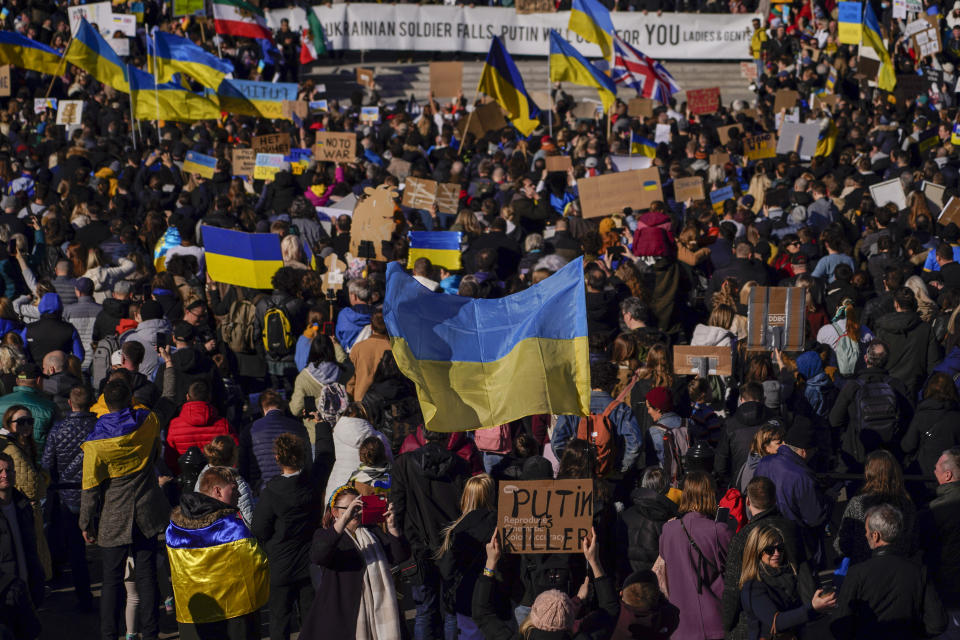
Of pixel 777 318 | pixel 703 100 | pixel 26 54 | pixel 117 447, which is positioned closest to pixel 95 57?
pixel 26 54

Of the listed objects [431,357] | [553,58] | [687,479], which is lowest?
[687,479]

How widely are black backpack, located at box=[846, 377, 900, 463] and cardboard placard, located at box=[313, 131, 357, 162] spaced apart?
344 inches

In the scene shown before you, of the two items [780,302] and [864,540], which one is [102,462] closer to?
[864,540]

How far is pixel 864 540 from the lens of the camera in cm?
684

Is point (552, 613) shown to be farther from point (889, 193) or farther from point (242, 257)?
point (889, 193)

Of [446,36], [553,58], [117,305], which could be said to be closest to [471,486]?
[117,305]

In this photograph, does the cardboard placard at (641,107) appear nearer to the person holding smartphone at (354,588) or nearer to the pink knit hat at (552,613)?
the person holding smartphone at (354,588)

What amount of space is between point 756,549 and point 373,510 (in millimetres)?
2157

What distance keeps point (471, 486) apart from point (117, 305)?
16.1 feet

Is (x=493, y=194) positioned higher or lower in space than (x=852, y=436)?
higher

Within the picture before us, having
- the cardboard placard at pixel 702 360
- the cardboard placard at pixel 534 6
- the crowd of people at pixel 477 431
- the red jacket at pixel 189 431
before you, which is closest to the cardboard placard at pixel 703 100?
the crowd of people at pixel 477 431

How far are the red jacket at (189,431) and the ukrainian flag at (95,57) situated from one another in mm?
10371

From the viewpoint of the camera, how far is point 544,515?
593 cm

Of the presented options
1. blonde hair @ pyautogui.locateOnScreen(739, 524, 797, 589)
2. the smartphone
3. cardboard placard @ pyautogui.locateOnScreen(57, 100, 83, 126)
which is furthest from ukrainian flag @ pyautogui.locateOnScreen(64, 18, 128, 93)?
blonde hair @ pyautogui.locateOnScreen(739, 524, 797, 589)
